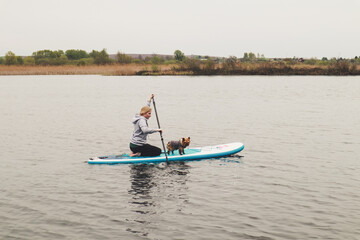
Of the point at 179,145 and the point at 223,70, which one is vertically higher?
the point at 223,70

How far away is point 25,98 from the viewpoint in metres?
36.9

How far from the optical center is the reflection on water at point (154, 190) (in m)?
8.51

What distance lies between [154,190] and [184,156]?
9.75 feet

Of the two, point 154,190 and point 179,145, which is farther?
point 179,145

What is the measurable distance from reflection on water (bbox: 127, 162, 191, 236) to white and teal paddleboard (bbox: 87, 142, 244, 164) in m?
0.19

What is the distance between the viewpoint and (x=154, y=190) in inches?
406

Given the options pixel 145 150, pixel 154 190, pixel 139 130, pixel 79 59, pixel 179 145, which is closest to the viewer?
pixel 154 190

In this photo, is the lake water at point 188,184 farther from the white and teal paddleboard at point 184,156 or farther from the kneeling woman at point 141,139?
the kneeling woman at point 141,139

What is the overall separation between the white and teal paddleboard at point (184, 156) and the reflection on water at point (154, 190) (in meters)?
0.19

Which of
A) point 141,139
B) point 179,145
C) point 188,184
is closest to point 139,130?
point 141,139

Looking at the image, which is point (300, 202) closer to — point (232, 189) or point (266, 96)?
point (232, 189)

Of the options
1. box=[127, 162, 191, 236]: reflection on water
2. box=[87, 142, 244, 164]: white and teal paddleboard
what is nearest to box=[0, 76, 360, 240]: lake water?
box=[127, 162, 191, 236]: reflection on water

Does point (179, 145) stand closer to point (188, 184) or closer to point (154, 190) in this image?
point (188, 184)

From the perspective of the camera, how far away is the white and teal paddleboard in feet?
41.9
